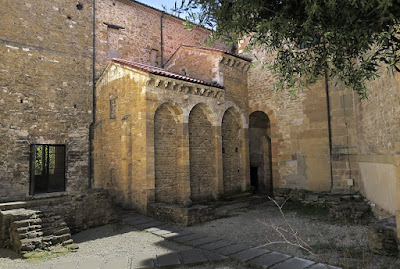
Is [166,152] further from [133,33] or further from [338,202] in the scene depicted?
[133,33]

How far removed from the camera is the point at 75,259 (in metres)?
6.04

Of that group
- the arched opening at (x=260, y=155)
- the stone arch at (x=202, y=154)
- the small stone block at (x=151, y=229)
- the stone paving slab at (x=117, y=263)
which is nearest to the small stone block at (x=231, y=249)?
the stone paving slab at (x=117, y=263)

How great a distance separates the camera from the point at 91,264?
5496 millimetres

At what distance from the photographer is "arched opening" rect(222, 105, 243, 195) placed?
1351 centimetres

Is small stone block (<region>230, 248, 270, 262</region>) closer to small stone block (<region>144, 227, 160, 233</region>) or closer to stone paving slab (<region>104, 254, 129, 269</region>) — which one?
stone paving slab (<region>104, 254, 129, 269</region>)

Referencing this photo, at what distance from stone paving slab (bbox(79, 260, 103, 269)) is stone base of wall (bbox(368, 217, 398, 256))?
5437mm

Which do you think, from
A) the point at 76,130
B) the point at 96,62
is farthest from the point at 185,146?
the point at 96,62

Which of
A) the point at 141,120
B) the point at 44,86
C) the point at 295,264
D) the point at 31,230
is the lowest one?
the point at 295,264

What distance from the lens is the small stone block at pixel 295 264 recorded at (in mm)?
4906

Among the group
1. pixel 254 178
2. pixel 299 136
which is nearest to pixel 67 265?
pixel 299 136

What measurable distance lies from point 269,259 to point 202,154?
7.40 m

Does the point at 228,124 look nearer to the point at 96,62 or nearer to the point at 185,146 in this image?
the point at 185,146

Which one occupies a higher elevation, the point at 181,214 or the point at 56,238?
the point at 181,214

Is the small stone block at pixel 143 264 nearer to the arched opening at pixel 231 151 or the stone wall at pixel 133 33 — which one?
the arched opening at pixel 231 151
